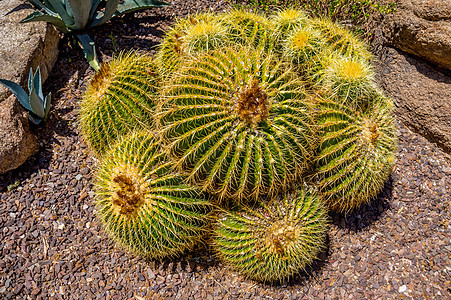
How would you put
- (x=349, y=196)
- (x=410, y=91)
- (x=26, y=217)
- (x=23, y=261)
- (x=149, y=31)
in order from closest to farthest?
(x=349, y=196) < (x=23, y=261) < (x=26, y=217) < (x=410, y=91) < (x=149, y=31)

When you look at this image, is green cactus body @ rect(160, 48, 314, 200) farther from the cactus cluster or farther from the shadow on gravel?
the shadow on gravel

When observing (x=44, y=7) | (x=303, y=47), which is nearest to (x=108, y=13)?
(x=44, y=7)

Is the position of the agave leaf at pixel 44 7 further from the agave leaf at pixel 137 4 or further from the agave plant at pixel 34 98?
the agave plant at pixel 34 98

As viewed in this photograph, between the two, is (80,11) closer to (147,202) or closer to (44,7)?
(44,7)

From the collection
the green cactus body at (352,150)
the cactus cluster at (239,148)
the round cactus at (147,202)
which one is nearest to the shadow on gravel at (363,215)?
the cactus cluster at (239,148)

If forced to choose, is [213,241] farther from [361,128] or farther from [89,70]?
[89,70]

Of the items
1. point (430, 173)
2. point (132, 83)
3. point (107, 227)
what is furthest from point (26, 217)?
point (430, 173)
